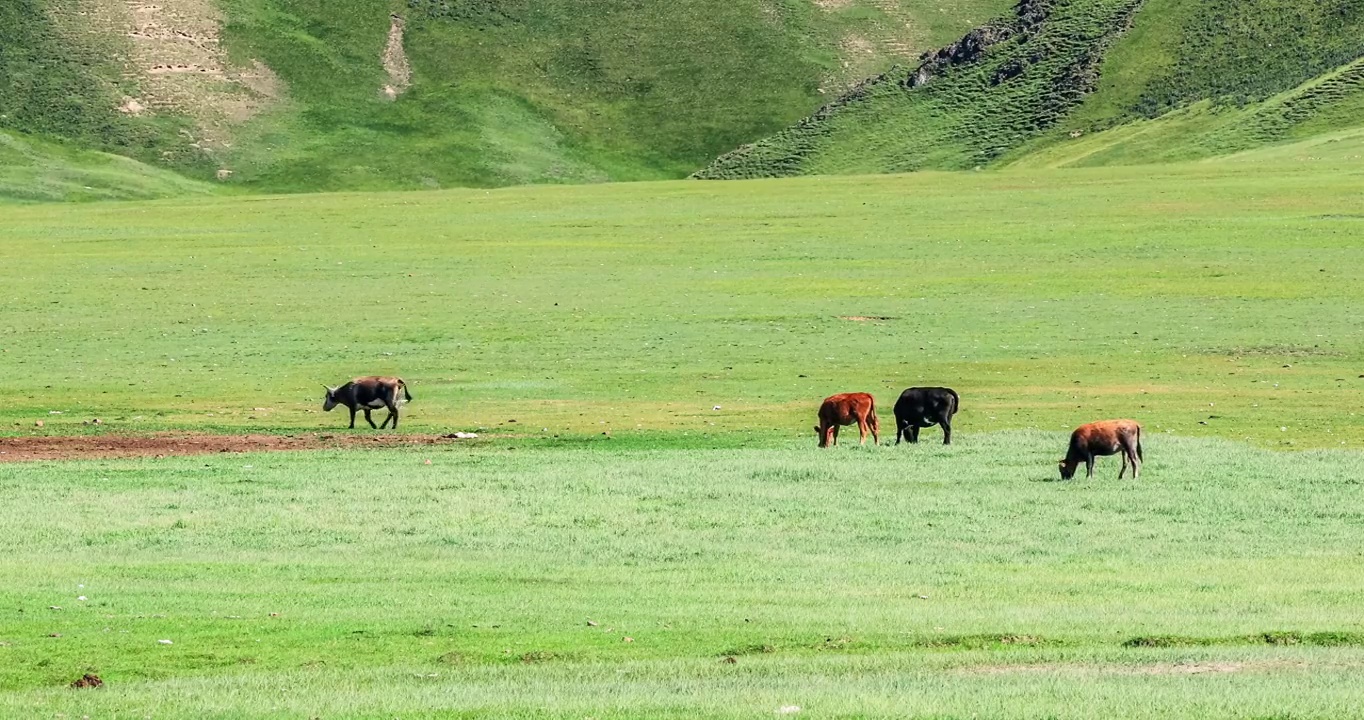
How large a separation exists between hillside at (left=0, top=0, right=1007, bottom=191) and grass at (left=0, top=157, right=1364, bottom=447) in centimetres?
7011

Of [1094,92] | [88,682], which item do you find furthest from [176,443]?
[1094,92]

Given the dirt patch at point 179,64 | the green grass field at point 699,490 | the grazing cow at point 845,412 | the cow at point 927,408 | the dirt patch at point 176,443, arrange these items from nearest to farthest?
the green grass field at point 699,490, the cow at point 927,408, the grazing cow at point 845,412, the dirt patch at point 176,443, the dirt patch at point 179,64

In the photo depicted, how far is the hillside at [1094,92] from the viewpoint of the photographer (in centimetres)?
12156

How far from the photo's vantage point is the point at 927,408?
3017 cm

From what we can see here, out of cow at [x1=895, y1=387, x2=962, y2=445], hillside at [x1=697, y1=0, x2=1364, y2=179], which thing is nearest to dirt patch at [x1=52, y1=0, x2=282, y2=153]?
hillside at [x1=697, y1=0, x2=1364, y2=179]

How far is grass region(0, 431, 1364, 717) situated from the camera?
14000mm

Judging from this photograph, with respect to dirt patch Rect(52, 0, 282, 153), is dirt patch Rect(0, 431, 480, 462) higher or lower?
lower

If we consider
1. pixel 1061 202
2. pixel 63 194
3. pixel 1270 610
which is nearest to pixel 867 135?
pixel 63 194

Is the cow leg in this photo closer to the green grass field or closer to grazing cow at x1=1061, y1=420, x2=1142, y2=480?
the green grass field

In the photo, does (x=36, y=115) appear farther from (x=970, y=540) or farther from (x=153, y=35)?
(x=970, y=540)

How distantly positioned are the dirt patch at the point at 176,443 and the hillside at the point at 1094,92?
88.3 meters

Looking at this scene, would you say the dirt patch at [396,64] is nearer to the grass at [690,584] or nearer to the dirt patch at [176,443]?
the dirt patch at [176,443]

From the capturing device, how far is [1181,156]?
115 m

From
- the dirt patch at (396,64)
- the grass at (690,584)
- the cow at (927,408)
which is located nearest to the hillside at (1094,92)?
the dirt patch at (396,64)
